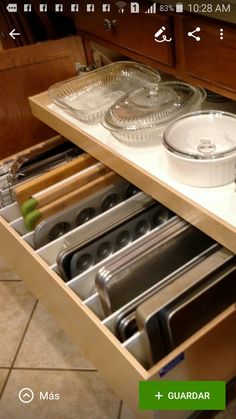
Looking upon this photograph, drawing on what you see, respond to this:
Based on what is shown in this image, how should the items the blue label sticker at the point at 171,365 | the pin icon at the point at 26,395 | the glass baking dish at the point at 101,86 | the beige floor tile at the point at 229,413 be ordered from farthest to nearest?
the glass baking dish at the point at 101,86
the pin icon at the point at 26,395
the beige floor tile at the point at 229,413
the blue label sticker at the point at 171,365

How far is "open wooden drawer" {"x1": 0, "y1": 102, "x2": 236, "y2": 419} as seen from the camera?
2.75 feet

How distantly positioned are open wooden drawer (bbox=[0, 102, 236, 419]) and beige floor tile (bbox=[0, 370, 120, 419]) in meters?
0.12

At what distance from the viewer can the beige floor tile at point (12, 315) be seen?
1.25 metres

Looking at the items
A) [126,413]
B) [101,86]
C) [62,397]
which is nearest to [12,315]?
[62,397]

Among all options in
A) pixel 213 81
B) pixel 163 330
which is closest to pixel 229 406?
pixel 163 330

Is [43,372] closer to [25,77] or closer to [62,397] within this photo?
[62,397]

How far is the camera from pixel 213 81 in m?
0.95

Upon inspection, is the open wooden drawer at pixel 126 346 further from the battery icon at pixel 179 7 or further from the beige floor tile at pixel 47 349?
the battery icon at pixel 179 7

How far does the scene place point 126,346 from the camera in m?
0.87

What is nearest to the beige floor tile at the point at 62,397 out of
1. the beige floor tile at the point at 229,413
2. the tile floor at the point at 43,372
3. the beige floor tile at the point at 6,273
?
the tile floor at the point at 43,372

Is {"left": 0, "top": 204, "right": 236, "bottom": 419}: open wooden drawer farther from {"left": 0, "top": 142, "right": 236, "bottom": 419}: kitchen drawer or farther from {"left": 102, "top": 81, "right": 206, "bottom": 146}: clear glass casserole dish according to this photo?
{"left": 102, "top": 81, "right": 206, "bottom": 146}: clear glass casserole dish

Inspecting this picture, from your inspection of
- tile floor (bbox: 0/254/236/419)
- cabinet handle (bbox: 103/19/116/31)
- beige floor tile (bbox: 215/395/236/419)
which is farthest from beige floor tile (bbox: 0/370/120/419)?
cabinet handle (bbox: 103/19/116/31)

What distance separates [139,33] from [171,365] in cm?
69

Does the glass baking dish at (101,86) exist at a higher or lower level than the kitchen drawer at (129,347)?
higher
